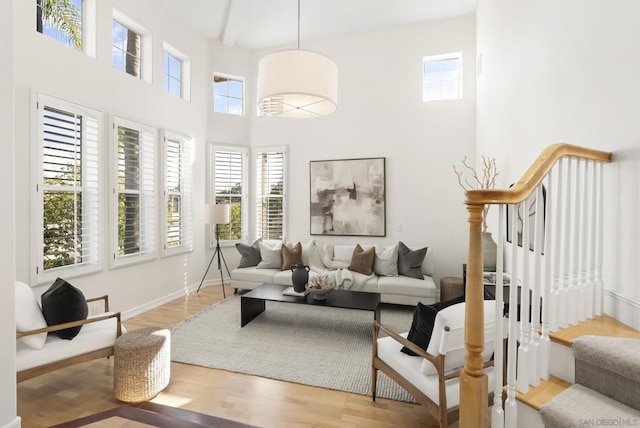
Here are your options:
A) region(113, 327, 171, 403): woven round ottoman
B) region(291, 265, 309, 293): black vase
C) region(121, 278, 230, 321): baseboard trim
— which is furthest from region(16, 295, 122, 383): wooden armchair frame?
region(291, 265, 309, 293): black vase

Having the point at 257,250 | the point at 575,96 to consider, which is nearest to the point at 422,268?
the point at 257,250

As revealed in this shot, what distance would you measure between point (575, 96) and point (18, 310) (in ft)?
13.2

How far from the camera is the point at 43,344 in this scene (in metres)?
2.38

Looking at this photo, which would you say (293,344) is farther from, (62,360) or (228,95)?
(228,95)

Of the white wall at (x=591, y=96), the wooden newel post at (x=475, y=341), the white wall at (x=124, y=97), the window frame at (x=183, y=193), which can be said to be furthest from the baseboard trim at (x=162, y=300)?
the white wall at (x=591, y=96)

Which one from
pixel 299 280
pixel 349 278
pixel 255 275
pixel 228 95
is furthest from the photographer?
pixel 228 95

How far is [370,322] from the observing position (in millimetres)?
4074

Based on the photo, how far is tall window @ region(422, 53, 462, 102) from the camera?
5371mm

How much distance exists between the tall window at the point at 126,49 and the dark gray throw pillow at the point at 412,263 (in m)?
4.61

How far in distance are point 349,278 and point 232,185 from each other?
287 centimetres

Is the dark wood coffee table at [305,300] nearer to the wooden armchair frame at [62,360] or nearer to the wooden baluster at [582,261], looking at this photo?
the wooden armchair frame at [62,360]

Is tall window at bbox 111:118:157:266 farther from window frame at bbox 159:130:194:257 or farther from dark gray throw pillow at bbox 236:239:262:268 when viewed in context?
dark gray throw pillow at bbox 236:239:262:268

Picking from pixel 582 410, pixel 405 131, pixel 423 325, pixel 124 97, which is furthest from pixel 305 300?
pixel 124 97

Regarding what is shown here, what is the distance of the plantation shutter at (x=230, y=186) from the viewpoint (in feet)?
19.4
